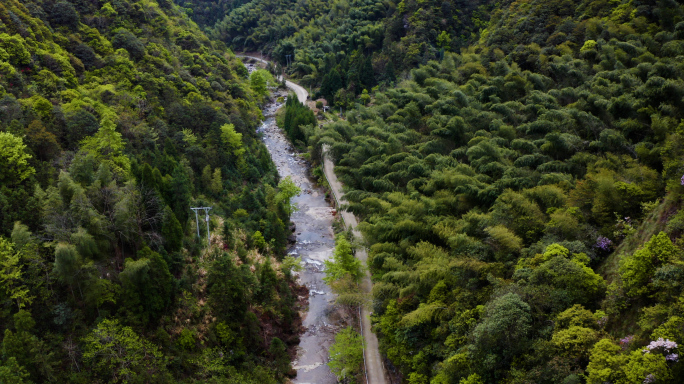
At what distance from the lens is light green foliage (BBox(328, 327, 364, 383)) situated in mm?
26720

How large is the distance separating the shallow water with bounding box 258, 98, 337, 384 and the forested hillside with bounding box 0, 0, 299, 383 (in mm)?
1471

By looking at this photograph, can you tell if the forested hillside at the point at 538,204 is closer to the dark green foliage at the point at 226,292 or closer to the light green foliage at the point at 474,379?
the light green foliage at the point at 474,379

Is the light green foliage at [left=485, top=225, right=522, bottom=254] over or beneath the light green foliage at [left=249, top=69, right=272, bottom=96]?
beneath

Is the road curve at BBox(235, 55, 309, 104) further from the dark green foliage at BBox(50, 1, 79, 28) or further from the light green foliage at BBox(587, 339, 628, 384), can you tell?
the light green foliage at BBox(587, 339, 628, 384)

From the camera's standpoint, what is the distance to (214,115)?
4778cm

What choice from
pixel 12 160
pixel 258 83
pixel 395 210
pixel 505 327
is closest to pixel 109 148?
pixel 12 160

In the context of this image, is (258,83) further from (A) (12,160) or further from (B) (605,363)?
(B) (605,363)

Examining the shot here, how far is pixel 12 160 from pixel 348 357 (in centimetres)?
2075

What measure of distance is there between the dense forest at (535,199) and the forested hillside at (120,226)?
831 centimetres

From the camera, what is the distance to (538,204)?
2520cm

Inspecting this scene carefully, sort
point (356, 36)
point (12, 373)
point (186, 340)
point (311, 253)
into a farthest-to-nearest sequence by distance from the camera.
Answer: point (356, 36), point (311, 253), point (186, 340), point (12, 373)

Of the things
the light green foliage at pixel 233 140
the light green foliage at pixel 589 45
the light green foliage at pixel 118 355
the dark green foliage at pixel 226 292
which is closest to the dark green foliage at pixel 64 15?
the light green foliage at pixel 233 140

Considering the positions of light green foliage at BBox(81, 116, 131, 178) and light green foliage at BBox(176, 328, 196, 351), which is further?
light green foliage at BBox(81, 116, 131, 178)

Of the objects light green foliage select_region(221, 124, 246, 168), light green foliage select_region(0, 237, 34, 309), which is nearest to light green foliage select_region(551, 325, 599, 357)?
light green foliage select_region(0, 237, 34, 309)
